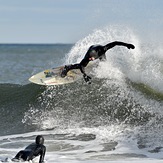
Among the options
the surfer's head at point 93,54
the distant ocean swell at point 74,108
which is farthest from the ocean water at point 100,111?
the surfer's head at point 93,54

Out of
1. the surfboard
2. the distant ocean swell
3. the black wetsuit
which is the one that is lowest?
the black wetsuit

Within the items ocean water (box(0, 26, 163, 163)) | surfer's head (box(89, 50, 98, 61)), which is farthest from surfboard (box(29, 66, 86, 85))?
surfer's head (box(89, 50, 98, 61))

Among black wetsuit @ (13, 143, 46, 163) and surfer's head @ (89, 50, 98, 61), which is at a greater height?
surfer's head @ (89, 50, 98, 61)

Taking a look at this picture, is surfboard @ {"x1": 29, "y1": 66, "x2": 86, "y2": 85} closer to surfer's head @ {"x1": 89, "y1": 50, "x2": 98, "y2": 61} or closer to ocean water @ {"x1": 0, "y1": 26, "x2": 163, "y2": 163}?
ocean water @ {"x1": 0, "y1": 26, "x2": 163, "y2": 163}

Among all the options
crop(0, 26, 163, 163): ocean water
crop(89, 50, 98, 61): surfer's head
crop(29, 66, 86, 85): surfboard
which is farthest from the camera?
crop(29, 66, 86, 85): surfboard

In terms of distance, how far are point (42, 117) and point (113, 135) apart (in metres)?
2.80

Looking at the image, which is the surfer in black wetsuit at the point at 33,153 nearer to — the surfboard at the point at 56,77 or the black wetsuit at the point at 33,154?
the black wetsuit at the point at 33,154

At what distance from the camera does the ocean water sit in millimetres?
9789

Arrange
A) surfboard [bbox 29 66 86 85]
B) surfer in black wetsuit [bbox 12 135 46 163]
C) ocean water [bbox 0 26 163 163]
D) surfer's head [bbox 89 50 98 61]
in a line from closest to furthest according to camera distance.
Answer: surfer in black wetsuit [bbox 12 135 46 163] < ocean water [bbox 0 26 163 163] < surfer's head [bbox 89 50 98 61] < surfboard [bbox 29 66 86 85]

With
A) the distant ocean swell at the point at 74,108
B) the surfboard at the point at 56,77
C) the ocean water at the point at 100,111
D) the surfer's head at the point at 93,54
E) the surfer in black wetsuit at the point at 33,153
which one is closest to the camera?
the surfer in black wetsuit at the point at 33,153

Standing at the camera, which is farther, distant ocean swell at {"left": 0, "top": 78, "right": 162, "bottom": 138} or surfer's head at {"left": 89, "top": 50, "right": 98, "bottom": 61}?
distant ocean swell at {"left": 0, "top": 78, "right": 162, "bottom": 138}

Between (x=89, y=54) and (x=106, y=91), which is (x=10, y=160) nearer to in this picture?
(x=89, y=54)

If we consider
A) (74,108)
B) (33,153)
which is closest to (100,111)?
(74,108)

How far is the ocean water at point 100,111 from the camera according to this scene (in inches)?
385
